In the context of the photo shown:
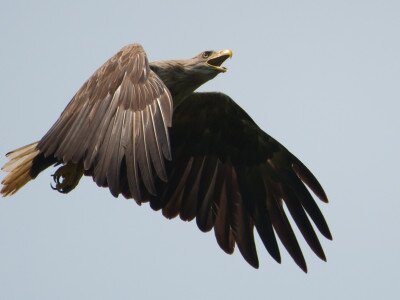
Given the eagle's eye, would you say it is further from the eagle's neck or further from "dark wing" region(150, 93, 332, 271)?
"dark wing" region(150, 93, 332, 271)

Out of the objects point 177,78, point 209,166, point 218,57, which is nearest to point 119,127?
point 177,78

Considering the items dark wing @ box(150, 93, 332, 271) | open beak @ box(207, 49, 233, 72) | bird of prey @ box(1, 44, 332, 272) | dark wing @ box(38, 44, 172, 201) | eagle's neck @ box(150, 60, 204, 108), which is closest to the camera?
dark wing @ box(38, 44, 172, 201)

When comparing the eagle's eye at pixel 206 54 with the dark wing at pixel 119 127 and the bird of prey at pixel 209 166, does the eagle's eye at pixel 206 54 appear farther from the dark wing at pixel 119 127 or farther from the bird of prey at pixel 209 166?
the dark wing at pixel 119 127

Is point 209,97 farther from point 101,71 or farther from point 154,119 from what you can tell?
point 154,119

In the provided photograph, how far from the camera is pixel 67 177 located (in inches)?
537

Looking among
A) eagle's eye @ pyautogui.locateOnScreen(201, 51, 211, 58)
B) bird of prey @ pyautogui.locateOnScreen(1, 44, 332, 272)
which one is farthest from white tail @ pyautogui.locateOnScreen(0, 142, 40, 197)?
eagle's eye @ pyautogui.locateOnScreen(201, 51, 211, 58)

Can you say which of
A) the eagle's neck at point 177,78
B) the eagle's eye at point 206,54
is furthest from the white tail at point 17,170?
the eagle's eye at point 206,54

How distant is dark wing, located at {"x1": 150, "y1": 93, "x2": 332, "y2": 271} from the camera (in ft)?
46.0

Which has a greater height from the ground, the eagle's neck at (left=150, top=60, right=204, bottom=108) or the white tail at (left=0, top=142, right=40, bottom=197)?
the eagle's neck at (left=150, top=60, right=204, bottom=108)

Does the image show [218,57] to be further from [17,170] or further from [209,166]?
[17,170]

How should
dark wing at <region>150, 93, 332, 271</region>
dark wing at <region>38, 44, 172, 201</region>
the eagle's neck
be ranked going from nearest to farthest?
dark wing at <region>38, 44, 172, 201</region> < the eagle's neck < dark wing at <region>150, 93, 332, 271</region>

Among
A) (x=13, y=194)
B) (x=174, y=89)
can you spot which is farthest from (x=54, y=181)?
(x=174, y=89)

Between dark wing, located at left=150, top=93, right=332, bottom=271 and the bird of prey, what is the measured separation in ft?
0.04

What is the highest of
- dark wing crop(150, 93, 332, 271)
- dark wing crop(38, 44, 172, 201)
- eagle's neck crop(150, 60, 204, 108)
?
eagle's neck crop(150, 60, 204, 108)
